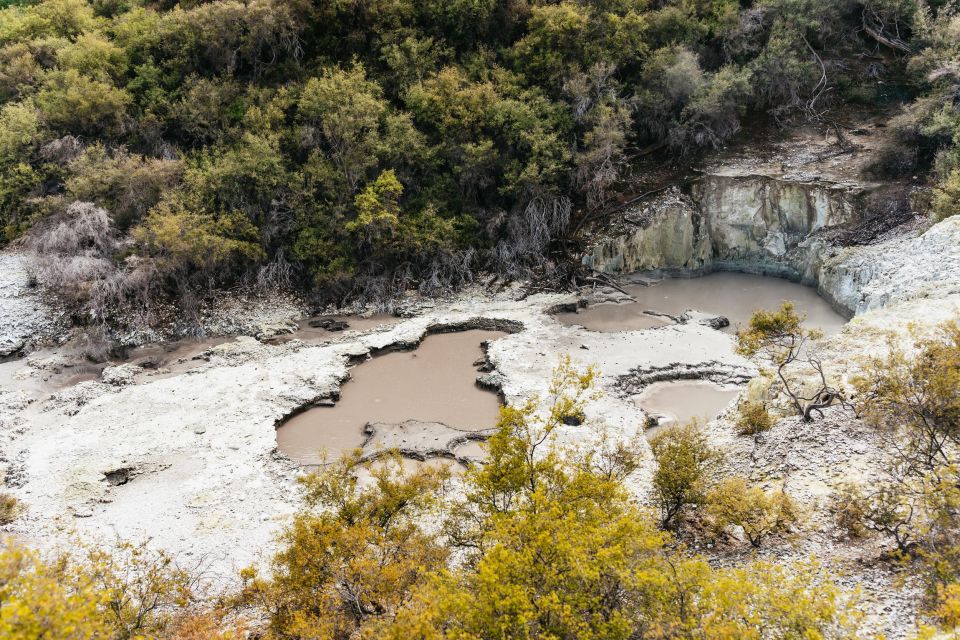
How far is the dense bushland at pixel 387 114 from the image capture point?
26.5m

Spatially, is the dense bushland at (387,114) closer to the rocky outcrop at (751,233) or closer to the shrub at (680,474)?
the rocky outcrop at (751,233)

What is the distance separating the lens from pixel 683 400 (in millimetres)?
19766

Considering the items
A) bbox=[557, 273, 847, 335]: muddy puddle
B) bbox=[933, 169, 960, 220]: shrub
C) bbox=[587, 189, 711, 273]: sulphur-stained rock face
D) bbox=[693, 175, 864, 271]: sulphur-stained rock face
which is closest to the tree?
bbox=[557, 273, 847, 335]: muddy puddle

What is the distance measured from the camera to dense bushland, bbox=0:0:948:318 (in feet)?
86.8

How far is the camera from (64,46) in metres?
29.6

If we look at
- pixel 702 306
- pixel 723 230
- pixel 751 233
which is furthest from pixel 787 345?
pixel 723 230

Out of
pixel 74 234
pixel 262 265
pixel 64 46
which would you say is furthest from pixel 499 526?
pixel 64 46

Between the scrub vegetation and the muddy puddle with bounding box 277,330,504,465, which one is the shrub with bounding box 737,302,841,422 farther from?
the muddy puddle with bounding box 277,330,504,465

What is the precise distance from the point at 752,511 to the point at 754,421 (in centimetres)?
424

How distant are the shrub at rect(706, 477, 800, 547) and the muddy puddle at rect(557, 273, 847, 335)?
484 inches

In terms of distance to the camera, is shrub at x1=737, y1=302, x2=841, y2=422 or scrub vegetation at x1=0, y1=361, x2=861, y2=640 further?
shrub at x1=737, y1=302, x2=841, y2=422

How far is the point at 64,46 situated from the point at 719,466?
35659 millimetres

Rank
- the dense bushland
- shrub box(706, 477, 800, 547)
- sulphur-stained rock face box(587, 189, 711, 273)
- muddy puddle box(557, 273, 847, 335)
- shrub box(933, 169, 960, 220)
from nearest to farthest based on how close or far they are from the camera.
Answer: shrub box(706, 477, 800, 547) → shrub box(933, 169, 960, 220) → muddy puddle box(557, 273, 847, 335) → the dense bushland → sulphur-stained rock face box(587, 189, 711, 273)

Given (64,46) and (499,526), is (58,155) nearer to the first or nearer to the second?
(64,46)
